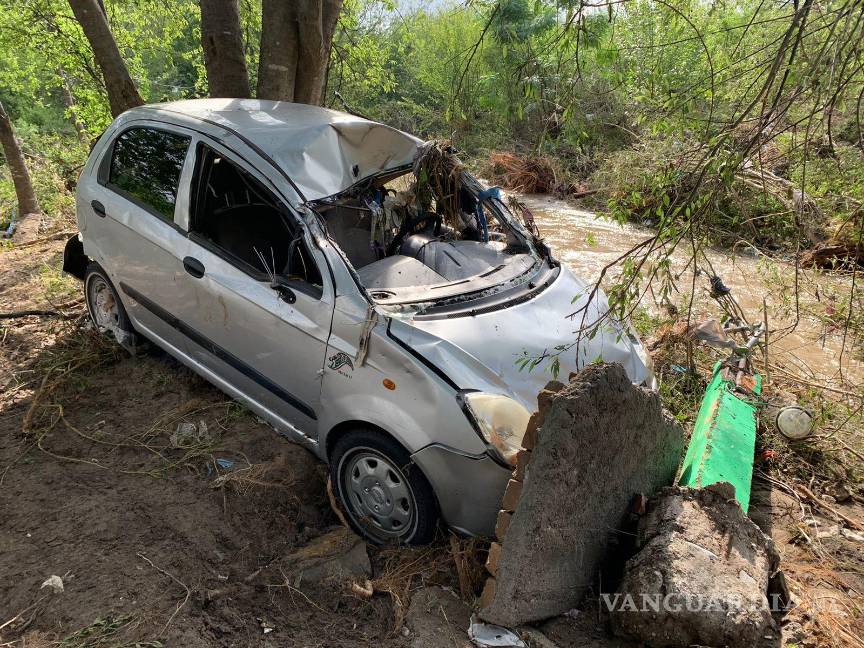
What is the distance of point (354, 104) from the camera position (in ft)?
59.4

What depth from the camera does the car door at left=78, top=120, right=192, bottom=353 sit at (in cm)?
363

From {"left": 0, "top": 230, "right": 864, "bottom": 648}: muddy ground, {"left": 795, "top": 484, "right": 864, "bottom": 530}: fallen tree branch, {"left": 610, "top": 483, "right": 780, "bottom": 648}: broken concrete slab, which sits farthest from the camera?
{"left": 795, "top": 484, "right": 864, "bottom": 530}: fallen tree branch

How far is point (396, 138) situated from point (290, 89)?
7.28 ft

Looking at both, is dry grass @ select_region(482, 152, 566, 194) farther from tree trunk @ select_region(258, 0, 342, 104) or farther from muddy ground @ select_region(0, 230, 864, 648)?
muddy ground @ select_region(0, 230, 864, 648)

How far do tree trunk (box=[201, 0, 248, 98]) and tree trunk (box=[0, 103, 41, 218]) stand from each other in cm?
378

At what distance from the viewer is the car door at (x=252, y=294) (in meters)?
3.06

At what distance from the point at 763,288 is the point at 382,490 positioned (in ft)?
20.9

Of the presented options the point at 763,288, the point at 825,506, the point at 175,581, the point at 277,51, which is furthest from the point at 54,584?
the point at 763,288

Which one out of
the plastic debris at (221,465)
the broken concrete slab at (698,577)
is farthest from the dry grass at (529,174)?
the broken concrete slab at (698,577)

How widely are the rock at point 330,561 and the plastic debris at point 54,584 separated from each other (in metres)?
0.93

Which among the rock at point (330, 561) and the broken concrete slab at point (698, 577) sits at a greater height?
the broken concrete slab at point (698, 577)

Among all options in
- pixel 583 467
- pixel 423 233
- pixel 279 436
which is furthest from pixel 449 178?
pixel 583 467

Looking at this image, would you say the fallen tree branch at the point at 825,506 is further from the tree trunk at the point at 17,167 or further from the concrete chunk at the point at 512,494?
the tree trunk at the point at 17,167

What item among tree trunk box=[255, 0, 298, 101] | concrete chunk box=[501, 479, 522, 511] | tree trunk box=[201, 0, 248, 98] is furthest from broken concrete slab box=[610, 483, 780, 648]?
tree trunk box=[201, 0, 248, 98]
